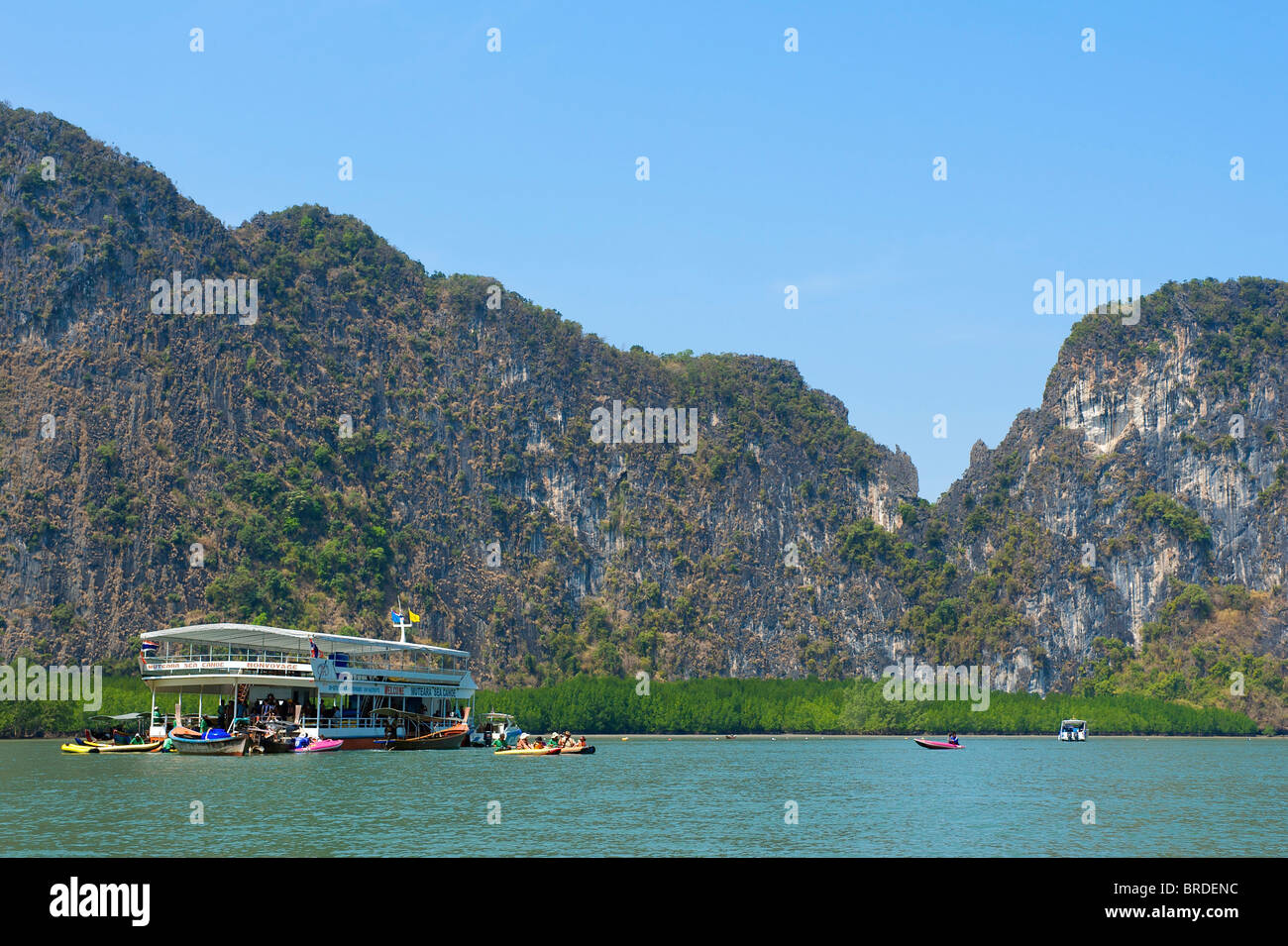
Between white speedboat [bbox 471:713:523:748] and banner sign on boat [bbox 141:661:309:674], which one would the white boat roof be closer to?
banner sign on boat [bbox 141:661:309:674]

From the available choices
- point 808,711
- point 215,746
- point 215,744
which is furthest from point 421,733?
point 808,711

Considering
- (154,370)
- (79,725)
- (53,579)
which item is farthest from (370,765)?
(154,370)

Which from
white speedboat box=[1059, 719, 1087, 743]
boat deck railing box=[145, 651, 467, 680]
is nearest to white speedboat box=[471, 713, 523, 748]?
boat deck railing box=[145, 651, 467, 680]

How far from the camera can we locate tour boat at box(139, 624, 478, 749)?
319 feet


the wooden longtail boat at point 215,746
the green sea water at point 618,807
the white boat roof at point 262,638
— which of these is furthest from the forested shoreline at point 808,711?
the green sea water at point 618,807

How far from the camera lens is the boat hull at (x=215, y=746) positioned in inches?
3593

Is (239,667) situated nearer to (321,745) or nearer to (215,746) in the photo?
(215,746)

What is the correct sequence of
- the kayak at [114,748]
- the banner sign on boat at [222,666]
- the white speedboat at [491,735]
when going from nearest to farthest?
the kayak at [114,748], the banner sign on boat at [222,666], the white speedboat at [491,735]

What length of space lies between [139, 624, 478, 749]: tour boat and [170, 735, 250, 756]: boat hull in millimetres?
1116

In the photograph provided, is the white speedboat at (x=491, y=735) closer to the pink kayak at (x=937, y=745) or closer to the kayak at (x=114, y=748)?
the kayak at (x=114, y=748)

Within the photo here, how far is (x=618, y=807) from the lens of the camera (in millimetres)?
56969

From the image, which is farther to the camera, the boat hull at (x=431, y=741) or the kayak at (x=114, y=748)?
the boat hull at (x=431, y=741)

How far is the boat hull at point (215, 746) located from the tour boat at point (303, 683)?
1.12 meters
